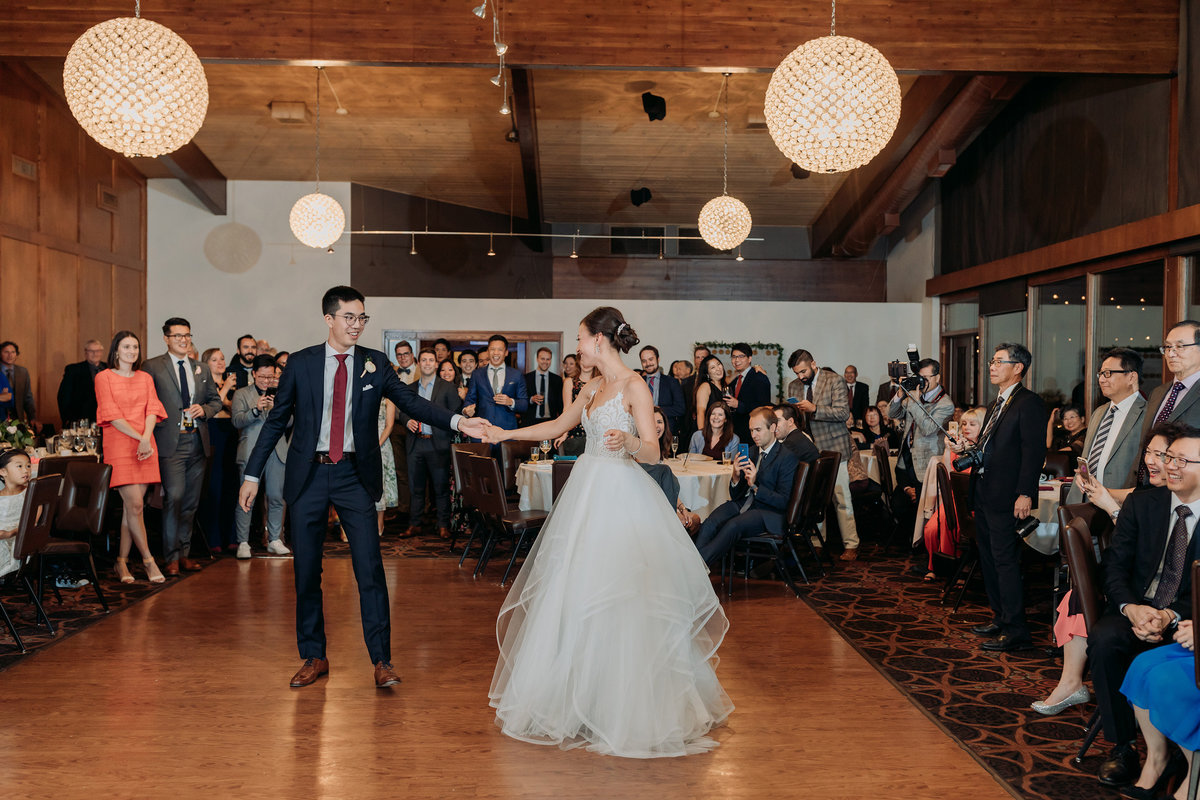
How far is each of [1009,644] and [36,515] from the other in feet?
16.6

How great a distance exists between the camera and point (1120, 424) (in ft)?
14.4

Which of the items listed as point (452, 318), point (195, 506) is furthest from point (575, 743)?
point (452, 318)

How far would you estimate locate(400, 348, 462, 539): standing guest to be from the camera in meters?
8.03

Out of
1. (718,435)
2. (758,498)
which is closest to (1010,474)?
(758,498)

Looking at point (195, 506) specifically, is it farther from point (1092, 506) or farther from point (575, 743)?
point (1092, 506)

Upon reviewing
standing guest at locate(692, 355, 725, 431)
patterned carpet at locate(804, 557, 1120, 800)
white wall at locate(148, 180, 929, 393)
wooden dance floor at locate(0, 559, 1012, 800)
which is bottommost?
wooden dance floor at locate(0, 559, 1012, 800)

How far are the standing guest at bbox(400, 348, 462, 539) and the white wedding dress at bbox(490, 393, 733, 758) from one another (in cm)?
455

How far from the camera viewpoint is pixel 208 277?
1248cm

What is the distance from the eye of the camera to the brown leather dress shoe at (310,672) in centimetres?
401

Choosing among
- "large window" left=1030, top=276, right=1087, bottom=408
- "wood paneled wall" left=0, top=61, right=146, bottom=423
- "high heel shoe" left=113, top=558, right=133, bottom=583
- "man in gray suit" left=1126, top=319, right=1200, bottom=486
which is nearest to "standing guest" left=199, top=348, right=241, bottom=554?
"high heel shoe" left=113, top=558, right=133, bottom=583

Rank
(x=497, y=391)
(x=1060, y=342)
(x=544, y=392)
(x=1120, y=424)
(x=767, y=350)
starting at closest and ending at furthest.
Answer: (x=1120, y=424) → (x=497, y=391) → (x=1060, y=342) → (x=544, y=392) → (x=767, y=350)

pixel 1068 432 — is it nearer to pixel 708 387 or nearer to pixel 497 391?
pixel 708 387

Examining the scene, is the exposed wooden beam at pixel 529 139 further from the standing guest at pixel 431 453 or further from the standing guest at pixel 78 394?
the standing guest at pixel 78 394

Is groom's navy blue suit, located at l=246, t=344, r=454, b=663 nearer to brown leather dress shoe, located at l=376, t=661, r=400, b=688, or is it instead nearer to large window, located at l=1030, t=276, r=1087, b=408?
brown leather dress shoe, located at l=376, t=661, r=400, b=688
